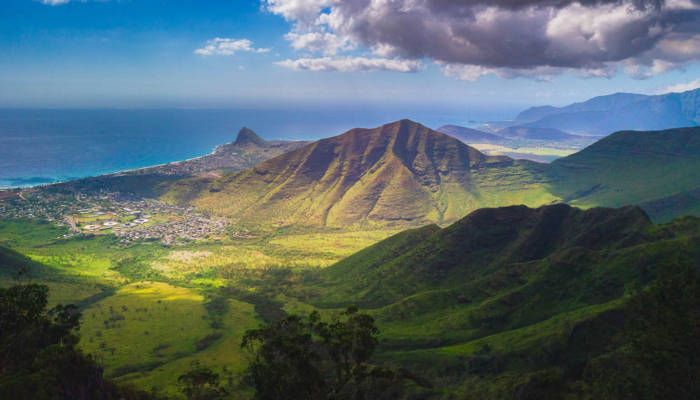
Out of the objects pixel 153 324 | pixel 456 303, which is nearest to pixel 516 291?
pixel 456 303

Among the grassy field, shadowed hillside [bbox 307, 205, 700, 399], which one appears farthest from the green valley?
the grassy field

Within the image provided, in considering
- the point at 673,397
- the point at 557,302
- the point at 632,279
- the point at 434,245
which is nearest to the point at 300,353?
the point at 673,397

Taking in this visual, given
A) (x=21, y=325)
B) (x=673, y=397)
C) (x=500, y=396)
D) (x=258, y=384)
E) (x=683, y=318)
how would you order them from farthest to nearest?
(x=500, y=396), (x=21, y=325), (x=683, y=318), (x=673, y=397), (x=258, y=384)

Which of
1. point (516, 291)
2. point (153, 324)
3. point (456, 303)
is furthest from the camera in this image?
point (153, 324)

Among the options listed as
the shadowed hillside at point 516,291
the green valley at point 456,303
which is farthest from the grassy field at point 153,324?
the shadowed hillside at point 516,291

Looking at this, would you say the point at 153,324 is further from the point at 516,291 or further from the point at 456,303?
the point at 516,291

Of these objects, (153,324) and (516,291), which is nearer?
(516,291)

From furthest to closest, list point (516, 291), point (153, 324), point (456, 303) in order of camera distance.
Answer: point (153, 324) → point (456, 303) → point (516, 291)

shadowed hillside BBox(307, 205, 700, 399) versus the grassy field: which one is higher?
shadowed hillside BBox(307, 205, 700, 399)

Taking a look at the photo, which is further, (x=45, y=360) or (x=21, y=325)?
(x=21, y=325)

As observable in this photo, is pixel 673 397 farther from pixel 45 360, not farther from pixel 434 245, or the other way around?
pixel 434 245

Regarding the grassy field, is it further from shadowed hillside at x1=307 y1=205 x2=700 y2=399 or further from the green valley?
shadowed hillside at x1=307 y1=205 x2=700 y2=399
